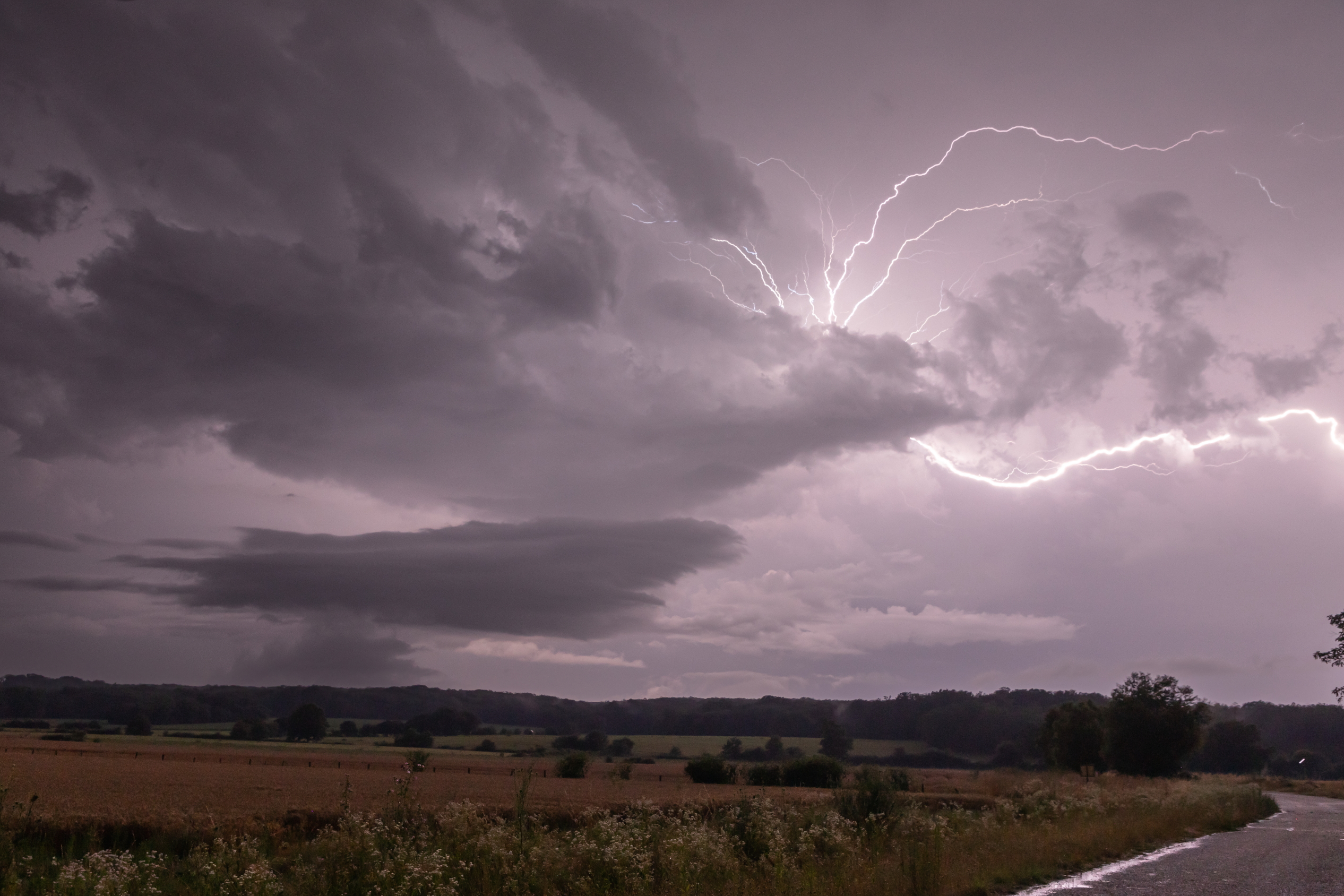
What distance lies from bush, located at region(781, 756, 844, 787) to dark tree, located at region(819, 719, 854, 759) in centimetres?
6203

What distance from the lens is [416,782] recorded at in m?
40.2

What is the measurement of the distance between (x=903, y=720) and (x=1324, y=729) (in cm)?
8093

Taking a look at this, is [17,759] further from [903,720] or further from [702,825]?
[903,720]

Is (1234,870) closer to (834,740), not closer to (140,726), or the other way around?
(834,740)

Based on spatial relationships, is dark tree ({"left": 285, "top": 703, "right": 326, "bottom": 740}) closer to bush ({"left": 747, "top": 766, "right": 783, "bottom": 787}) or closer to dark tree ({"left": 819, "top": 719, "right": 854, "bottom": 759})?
dark tree ({"left": 819, "top": 719, "right": 854, "bottom": 759})

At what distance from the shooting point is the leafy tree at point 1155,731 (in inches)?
3118

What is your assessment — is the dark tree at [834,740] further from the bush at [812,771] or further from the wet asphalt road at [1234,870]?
the wet asphalt road at [1234,870]

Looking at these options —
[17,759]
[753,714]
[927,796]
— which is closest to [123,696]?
[753,714]

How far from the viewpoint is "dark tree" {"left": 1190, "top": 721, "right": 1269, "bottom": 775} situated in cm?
12012

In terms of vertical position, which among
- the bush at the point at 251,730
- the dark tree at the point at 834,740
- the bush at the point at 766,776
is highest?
the bush at the point at 766,776

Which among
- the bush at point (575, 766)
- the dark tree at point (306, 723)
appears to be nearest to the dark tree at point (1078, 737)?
the bush at point (575, 766)

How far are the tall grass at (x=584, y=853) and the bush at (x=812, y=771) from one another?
35426mm

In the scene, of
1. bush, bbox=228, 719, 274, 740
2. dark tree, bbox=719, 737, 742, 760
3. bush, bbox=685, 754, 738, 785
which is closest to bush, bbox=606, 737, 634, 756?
dark tree, bbox=719, 737, 742, 760

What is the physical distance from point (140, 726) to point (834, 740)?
111544mm
